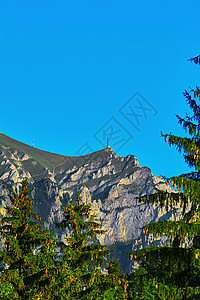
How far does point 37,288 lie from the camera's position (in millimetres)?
21047

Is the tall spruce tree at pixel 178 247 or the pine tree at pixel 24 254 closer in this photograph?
the tall spruce tree at pixel 178 247

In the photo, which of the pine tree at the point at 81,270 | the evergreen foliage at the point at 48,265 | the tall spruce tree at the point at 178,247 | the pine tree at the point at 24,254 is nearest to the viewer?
the tall spruce tree at the point at 178,247

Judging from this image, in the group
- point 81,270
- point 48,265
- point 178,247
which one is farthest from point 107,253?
point 178,247

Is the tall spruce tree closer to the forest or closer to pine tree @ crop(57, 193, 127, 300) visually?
the forest

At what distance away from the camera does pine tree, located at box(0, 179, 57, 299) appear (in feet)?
73.4

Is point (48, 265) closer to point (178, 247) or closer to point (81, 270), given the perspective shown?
point (81, 270)

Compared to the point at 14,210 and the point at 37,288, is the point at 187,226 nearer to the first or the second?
the point at 37,288

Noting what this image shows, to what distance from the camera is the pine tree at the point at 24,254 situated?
22.4 m

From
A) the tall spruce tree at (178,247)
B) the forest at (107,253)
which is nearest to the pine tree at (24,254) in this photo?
the forest at (107,253)

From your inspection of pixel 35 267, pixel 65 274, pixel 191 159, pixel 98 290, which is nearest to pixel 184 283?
pixel 191 159

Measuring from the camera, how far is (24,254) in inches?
1008

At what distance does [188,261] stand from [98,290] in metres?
12.1

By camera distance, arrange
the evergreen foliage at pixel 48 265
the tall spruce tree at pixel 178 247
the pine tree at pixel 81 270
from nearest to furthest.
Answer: the tall spruce tree at pixel 178 247 → the evergreen foliage at pixel 48 265 → the pine tree at pixel 81 270

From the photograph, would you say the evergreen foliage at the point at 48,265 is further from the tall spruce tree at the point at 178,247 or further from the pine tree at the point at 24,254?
the tall spruce tree at the point at 178,247
